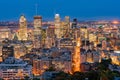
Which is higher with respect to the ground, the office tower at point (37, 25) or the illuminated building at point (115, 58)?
the office tower at point (37, 25)

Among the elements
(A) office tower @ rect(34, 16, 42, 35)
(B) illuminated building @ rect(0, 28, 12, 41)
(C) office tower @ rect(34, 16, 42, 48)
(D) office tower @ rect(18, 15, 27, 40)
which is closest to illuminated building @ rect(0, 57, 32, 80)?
(C) office tower @ rect(34, 16, 42, 48)

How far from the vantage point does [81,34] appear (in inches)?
Result: 1560

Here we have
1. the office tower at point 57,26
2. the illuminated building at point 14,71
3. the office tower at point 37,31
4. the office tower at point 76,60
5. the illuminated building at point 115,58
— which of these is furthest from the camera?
the office tower at point 57,26

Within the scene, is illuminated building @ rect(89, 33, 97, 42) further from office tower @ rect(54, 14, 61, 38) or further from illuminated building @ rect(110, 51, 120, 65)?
illuminated building @ rect(110, 51, 120, 65)

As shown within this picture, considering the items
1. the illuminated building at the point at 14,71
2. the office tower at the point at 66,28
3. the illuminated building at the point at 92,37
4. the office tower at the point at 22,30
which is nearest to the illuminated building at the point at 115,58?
the illuminated building at the point at 14,71

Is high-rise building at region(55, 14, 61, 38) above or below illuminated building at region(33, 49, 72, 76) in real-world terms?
above

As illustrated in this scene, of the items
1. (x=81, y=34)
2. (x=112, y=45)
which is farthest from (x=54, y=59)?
(x=81, y=34)

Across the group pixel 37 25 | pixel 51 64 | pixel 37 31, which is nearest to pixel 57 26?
pixel 37 25

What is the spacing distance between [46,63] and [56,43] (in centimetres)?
1202

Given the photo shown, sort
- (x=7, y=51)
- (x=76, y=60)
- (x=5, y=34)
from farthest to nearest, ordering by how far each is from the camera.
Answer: (x=5, y=34)
(x=7, y=51)
(x=76, y=60)

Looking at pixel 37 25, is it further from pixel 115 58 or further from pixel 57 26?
pixel 115 58

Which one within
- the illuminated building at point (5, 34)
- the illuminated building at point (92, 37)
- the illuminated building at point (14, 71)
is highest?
the illuminated building at point (5, 34)

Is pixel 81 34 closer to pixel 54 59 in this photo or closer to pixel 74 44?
pixel 74 44

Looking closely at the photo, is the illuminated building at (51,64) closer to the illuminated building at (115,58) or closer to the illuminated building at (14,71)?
the illuminated building at (14,71)
